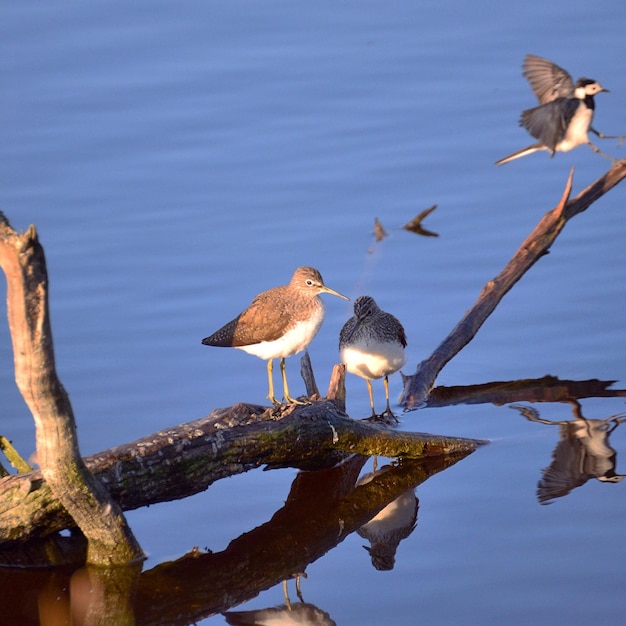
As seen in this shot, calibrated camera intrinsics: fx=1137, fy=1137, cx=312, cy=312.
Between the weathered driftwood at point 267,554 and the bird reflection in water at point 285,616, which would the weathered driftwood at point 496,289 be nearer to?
the weathered driftwood at point 267,554

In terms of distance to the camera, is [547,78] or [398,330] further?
[547,78]

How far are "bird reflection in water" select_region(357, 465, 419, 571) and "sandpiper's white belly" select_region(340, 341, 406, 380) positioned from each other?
1.37 metres

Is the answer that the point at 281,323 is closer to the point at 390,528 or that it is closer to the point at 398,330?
the point at 398,330

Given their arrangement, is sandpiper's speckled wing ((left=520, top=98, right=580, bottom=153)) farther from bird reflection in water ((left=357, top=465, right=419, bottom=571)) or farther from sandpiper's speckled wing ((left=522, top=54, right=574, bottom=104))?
bird reflection in water ((left=357, top=465, right=419, bottom=571))

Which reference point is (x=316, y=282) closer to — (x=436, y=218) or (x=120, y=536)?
(x=120, y=536)

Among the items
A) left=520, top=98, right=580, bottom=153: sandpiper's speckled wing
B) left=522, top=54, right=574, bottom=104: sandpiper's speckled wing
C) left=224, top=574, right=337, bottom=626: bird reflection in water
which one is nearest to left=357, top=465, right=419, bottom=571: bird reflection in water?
left=224, top=574, right=337, bottom=626: bird reflection in water

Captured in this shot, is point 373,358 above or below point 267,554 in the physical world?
above

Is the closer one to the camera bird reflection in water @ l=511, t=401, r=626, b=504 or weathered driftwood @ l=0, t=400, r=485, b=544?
weathered driftwood @ l=0, t=400, r=485, b=544

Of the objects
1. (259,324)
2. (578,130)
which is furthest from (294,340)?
(578,130)

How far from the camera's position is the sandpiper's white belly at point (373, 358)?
9391mm

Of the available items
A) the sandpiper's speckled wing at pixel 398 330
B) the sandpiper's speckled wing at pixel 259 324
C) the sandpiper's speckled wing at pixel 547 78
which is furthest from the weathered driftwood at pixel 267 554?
the sandpiper's speckled wing at pixel 547 78

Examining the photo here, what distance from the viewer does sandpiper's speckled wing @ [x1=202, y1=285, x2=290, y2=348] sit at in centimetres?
883

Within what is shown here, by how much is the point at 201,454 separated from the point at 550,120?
5096mm

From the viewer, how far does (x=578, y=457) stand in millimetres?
8680
